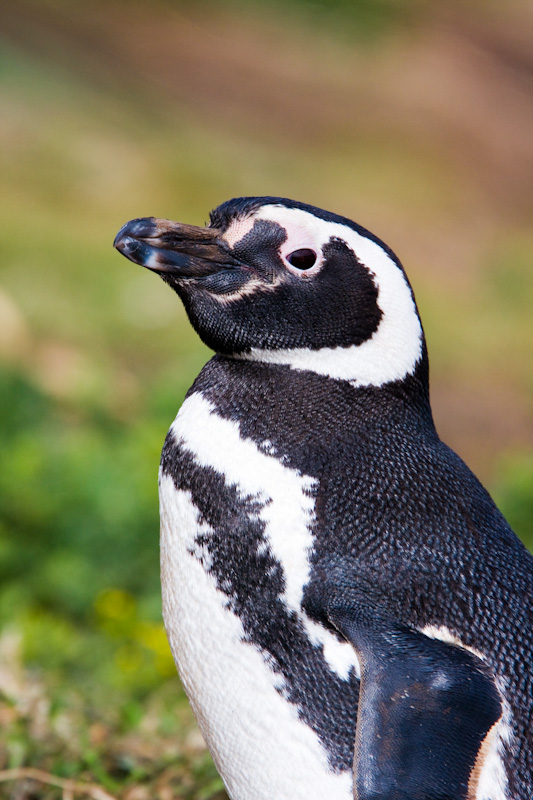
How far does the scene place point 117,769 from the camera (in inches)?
85.8

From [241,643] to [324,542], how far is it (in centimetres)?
21

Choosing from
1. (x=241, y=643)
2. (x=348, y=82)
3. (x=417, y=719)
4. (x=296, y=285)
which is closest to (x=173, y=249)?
(x=296, y=285)

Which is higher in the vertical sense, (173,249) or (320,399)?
(173,249)

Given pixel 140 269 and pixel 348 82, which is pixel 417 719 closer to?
pixel 140 269

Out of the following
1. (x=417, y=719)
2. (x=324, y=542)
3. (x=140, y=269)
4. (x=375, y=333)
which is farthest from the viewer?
(x=140, y=269)

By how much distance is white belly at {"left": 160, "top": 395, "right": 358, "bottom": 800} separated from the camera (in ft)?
5.07

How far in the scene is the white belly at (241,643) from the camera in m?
1.54

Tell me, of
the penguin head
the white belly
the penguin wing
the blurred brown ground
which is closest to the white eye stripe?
the penguin head

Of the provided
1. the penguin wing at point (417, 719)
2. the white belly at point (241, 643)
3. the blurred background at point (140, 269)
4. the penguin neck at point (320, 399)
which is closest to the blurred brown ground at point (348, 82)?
the blurred background at point (140, 269)

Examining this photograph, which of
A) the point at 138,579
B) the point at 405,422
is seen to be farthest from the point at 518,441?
the point at 405,422

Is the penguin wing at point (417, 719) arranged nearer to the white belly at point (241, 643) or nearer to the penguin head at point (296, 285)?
the white belly at point (241, 643)

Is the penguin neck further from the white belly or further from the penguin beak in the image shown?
the penguin beak

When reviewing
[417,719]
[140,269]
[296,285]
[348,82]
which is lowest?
[417,719]

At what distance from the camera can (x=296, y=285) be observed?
1642 mm
